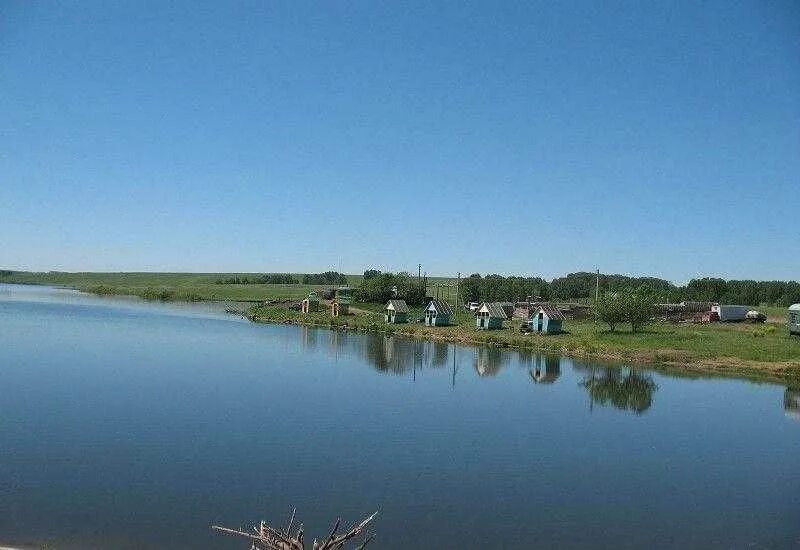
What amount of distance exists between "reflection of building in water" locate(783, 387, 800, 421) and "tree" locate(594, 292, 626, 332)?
16442 millimetres

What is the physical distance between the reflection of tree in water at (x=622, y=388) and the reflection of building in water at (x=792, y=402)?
15.9ft

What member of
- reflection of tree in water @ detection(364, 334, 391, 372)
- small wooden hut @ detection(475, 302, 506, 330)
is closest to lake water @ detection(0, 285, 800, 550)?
reflection of tree in water @ detection(364, 334, 391, 372)

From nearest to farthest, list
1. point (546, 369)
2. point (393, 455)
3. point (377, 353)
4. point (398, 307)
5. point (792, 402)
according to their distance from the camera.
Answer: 1. point (393, 455)
2. point (792, 402)
3. point (546, 369)
4. point (377, 353)
5. point (398, 307)

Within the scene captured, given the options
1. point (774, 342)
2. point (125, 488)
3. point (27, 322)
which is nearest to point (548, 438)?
point (125, 488)

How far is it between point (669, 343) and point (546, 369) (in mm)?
10600

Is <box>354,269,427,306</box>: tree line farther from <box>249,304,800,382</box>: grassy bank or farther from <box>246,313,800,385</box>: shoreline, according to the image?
<box>246,313,800,385</box>: shoreline

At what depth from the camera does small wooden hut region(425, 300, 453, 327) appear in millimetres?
56562

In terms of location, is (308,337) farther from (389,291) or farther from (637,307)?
(389,291)

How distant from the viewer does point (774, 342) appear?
4059 cm

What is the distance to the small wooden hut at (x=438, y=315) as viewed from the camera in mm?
56562

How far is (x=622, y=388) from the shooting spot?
96.2ft

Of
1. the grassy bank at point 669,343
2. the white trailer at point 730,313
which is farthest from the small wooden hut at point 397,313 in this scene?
the white trailer at point 730,313

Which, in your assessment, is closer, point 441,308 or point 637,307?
point 637,307

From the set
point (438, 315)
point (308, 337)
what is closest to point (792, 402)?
point (308, 337)
